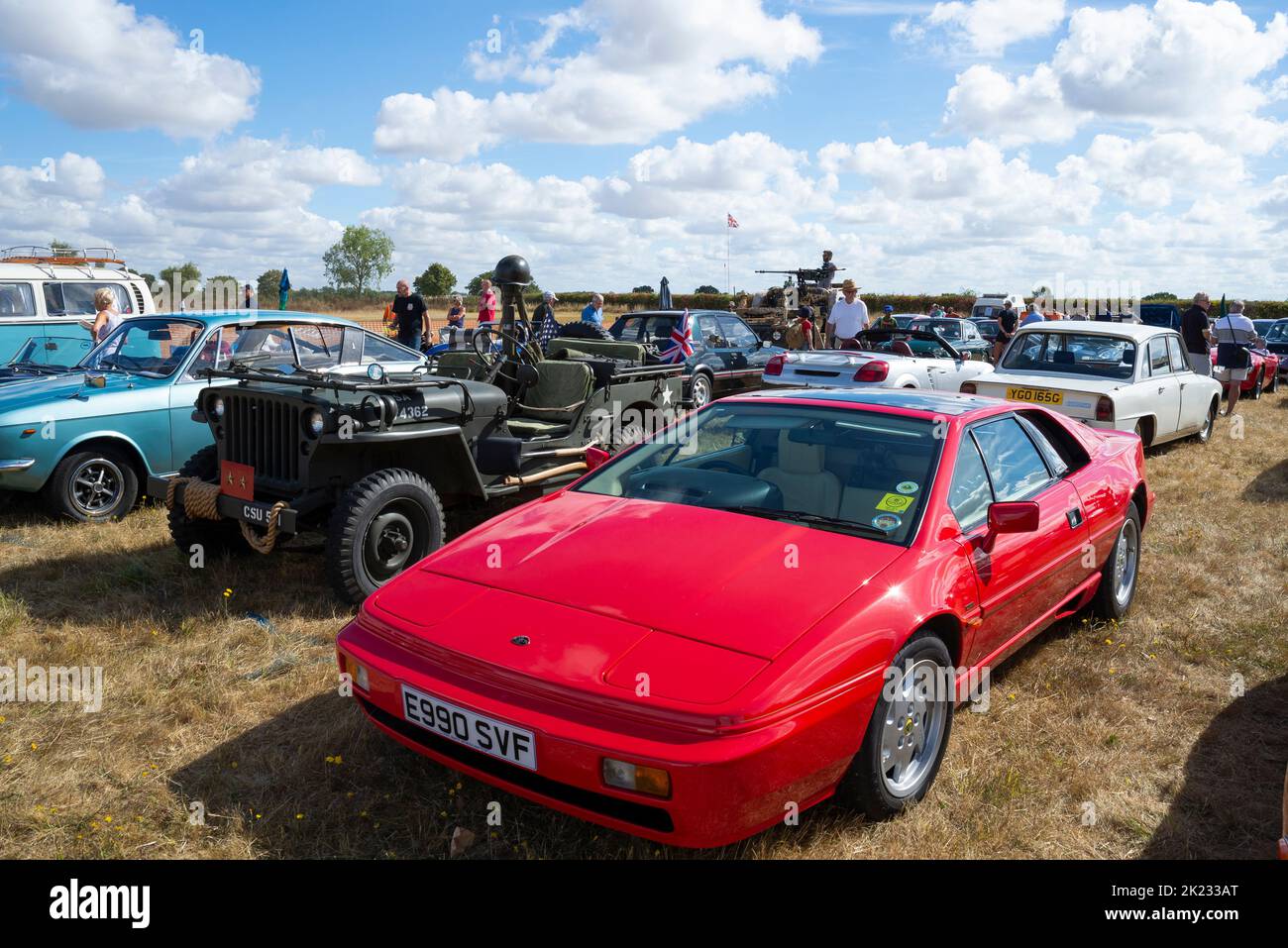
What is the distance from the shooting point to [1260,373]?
16969 mm

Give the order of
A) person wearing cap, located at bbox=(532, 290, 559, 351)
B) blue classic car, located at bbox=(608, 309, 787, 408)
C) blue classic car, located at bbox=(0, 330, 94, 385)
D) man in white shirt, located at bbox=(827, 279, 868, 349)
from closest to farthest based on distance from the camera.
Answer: blue classic car, located at bbox=(0, 330, 94, 385) → person wearing cap, located at bbox=(532, 290, 559, 351) → blue classic car, located at bbox=(608, 309, 787, 408) → man in white shirt, located at bbox=(827, 279, 868, 349)

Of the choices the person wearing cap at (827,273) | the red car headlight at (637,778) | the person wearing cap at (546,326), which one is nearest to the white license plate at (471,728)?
the red car headlight at (637,778)

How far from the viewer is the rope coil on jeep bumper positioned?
4891mm

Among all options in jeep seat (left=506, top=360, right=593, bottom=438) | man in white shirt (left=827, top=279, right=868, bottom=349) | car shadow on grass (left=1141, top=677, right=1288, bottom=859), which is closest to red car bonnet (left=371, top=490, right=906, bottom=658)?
car shadow on grass (left=1141, top=677, right=1288, bottom=859)

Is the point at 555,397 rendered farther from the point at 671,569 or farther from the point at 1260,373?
the point at 1260,373

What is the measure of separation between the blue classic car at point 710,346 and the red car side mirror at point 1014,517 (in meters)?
9.29

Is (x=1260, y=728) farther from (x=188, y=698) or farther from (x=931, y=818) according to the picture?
(x=188, y=698)

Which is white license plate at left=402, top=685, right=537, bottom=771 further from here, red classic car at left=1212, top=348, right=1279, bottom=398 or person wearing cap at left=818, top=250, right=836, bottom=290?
person wearing cap at left=818, top=250, right=836, bottom=290

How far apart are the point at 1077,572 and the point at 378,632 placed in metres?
3.18

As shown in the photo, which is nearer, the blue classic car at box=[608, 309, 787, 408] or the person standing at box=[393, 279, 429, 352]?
the blue classic car at box=[608, 309, 787, 408]

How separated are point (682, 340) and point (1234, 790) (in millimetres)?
10265

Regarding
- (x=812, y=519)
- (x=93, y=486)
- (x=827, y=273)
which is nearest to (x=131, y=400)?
(x=93, y=486)

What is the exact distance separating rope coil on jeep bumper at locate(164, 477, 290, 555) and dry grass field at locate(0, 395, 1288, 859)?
379 mm
